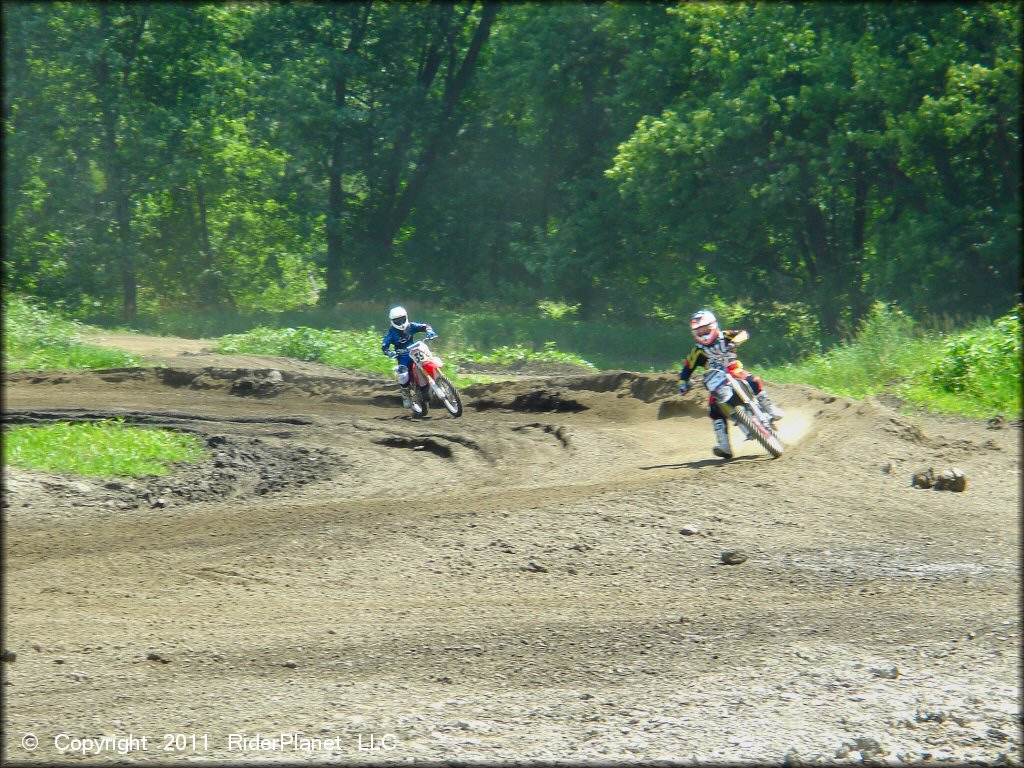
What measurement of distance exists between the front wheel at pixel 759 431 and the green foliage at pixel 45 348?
15873 millimetres

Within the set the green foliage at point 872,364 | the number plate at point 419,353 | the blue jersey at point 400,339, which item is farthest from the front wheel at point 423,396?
the green foliage at point 872,364

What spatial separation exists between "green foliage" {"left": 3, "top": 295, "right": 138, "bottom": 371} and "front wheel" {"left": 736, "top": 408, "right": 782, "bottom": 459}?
15.9 metres

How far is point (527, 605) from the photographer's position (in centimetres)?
776

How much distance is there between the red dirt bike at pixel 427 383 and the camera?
18.0 metres

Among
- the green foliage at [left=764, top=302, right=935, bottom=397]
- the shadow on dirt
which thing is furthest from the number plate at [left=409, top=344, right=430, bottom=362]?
the green foliage at [left=764, top=302, right=935, bottom=397]

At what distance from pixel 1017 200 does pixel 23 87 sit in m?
36.3

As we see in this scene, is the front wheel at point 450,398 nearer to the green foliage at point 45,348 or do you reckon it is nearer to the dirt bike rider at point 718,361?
the dirt bike rider at point 718,361

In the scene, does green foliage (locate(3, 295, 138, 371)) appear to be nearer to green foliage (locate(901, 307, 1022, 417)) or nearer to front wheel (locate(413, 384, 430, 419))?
front wheel (locate(413, 384, 430, 419))

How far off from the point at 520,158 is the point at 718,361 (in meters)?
35.8

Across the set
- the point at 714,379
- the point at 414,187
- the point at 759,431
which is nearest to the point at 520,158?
the point at 414,187

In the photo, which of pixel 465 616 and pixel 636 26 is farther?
pixel 636 26

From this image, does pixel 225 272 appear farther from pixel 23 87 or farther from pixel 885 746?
pixel 885 746

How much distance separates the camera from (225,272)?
161 ft

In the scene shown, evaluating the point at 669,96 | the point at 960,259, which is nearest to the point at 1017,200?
the point at 960,259
